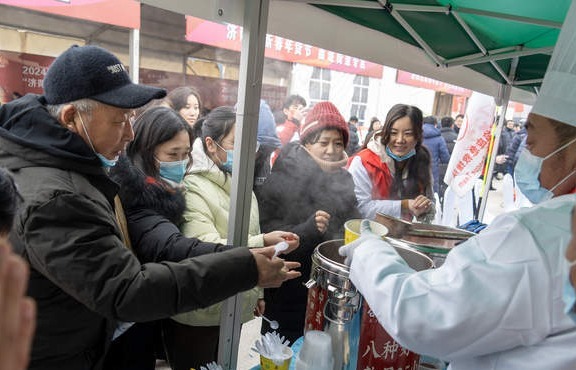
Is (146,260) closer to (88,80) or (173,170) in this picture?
A: (173,170)

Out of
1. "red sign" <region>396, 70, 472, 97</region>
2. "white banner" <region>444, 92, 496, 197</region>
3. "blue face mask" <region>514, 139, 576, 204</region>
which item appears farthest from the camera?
"red sign" <region>396, 70, 472, 97</region>

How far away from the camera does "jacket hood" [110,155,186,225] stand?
5.92 feet

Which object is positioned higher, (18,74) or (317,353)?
(18,74)

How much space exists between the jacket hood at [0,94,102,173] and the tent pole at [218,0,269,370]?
0.56 metres

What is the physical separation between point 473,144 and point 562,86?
3.68 metres

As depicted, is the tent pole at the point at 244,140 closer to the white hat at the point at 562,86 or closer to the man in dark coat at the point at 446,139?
the white hat at the point at 562,86

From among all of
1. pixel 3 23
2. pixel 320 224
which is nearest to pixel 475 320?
pixel 320 224

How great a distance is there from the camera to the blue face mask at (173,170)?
205 cm

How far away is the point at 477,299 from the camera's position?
2.97 ft

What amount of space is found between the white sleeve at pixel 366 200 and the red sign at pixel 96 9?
97.2 inches

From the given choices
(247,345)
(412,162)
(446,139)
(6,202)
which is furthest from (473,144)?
(6,202)

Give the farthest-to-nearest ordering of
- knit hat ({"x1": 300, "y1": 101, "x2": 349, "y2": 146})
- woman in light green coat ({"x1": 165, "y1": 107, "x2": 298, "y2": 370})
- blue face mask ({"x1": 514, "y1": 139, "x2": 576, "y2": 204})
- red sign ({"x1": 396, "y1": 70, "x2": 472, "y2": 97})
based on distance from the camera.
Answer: red sign ({"x1": 396, "y1": 70, "x2": 472, "y2": 97}) → knit hat ({"x1": 300, "y1": 101, "x2": 349, "y2": 146}) → woman in light green coat ({"x1": 165, "y1": 107, "x2": 298, "y2": 370}) → blue face mask ({"x1": 514, "y1": 139, "x2": 576, "y2": 204})

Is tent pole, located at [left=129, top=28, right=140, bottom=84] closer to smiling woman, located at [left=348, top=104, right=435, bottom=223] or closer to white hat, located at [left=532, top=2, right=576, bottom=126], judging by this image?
smiling woman, located at [left=348, top=104, right=435, bottom=223]

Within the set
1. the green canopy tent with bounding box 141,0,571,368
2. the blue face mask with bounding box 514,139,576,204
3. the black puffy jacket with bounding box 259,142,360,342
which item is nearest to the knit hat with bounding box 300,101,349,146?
the black puffy jacket with bounding box 259,142,360,342
